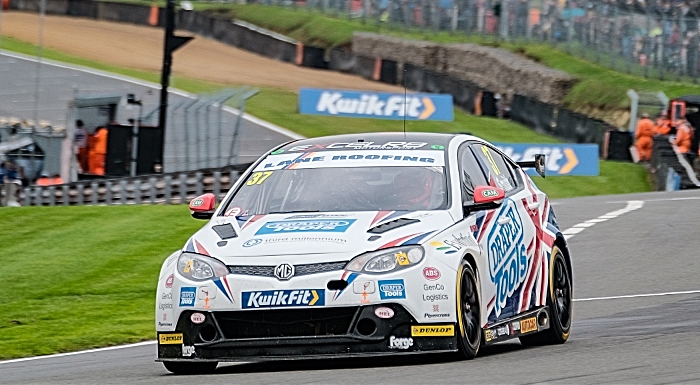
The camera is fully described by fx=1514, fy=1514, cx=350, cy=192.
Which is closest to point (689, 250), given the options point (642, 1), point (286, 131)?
point (286, 131)

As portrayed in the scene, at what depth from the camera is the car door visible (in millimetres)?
8914

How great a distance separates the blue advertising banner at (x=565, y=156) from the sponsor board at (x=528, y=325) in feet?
88.5

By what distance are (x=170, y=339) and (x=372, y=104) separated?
37.0m

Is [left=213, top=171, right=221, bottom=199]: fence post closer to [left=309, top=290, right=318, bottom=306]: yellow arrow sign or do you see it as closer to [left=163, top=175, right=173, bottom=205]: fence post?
[left=163, top=175, right=173, bottom=205]: fence post

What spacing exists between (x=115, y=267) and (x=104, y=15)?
150 feet

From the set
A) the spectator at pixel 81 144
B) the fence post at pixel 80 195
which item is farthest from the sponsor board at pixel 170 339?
the spectator at pixel 81 144

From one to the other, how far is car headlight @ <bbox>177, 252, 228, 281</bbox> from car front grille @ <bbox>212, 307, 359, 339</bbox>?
0.77 ft

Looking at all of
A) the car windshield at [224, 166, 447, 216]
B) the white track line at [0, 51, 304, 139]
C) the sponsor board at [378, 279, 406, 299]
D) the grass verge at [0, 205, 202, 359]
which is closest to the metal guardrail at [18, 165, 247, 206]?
the grass verge at [0, 205, 202, 359]

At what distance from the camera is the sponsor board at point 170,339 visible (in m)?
8.31

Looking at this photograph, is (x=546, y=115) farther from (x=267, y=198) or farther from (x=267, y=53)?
(x=267, y=198)

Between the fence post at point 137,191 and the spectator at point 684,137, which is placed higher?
the spectator at point 684,137

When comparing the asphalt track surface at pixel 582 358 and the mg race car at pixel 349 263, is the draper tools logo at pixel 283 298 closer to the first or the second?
the mg race car at pixel 349 263

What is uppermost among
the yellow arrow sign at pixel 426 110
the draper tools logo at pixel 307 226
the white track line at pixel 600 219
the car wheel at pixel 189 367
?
the draper tools logo at pixel 307 226

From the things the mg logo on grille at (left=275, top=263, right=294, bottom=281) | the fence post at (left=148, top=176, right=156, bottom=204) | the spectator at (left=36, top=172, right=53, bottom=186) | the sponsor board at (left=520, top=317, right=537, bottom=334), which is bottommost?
the spectator at (left=36, top=172, right=53, bottom=186)
